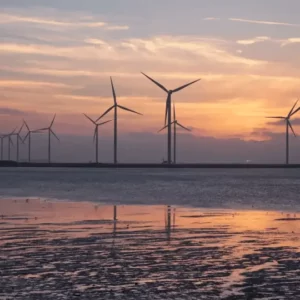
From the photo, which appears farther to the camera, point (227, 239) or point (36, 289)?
point (227, 239)

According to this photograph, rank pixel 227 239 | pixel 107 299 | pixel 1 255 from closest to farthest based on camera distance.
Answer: pixel 107 299, pixel 1 255, pixel 227 239

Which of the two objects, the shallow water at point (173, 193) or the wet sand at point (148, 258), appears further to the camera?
the shallow water at point (173, 193)

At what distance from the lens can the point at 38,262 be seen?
19562mm

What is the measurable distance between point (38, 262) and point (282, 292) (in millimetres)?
7449

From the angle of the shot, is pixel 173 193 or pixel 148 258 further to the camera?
pixel 173 193

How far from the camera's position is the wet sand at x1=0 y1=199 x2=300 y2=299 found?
1582cm

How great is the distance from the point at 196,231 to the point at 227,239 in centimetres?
331

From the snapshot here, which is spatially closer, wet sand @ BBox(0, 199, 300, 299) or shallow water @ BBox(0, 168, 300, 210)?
wet sand @ BBox(0, 199, 300, 299)

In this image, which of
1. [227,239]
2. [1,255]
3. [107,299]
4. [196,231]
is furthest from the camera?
[196,231]

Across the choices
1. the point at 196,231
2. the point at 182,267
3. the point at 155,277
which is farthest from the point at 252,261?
the point at 196,231

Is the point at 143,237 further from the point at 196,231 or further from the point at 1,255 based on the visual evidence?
the point at 1,255

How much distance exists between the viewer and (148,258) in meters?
20.7

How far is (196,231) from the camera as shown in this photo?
29750 millimetres

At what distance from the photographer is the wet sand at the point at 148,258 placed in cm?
1582
